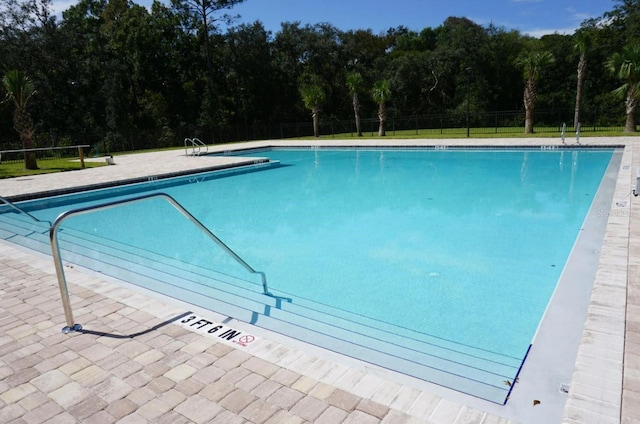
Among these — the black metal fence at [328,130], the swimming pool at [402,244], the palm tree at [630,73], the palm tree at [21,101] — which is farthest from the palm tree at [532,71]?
the palm tree at [21,101]

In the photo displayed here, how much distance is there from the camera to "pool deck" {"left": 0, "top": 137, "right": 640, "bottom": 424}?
2152 mm

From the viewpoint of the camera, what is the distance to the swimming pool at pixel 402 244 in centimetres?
354

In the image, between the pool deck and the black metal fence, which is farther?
the black metal fence

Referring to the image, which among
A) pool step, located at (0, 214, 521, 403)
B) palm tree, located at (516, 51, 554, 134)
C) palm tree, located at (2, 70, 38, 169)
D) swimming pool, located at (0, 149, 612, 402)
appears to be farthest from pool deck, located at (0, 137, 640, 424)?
palm tree, located at (516, 51, 554, 134)

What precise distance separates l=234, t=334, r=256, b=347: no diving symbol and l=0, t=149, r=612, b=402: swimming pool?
477 mm

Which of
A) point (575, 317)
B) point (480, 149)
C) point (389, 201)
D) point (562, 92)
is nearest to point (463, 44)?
point (562, 92)

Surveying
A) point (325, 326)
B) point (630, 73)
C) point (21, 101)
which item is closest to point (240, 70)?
point (21, 101)

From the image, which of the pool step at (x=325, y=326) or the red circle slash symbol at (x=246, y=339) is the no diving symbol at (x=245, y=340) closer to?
the red circle slash symbol at (x=246, y=339)

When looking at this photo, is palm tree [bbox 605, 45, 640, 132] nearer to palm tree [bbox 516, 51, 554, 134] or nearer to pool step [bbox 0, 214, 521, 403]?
palm tree [bbox 516, 51, 554, 134]

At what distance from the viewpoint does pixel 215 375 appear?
2.53 metres

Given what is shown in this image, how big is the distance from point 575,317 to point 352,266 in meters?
2.58

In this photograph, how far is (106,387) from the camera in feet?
8.03

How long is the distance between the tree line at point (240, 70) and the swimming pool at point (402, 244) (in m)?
12.4

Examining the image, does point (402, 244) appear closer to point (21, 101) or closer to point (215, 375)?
point (215, 375)
